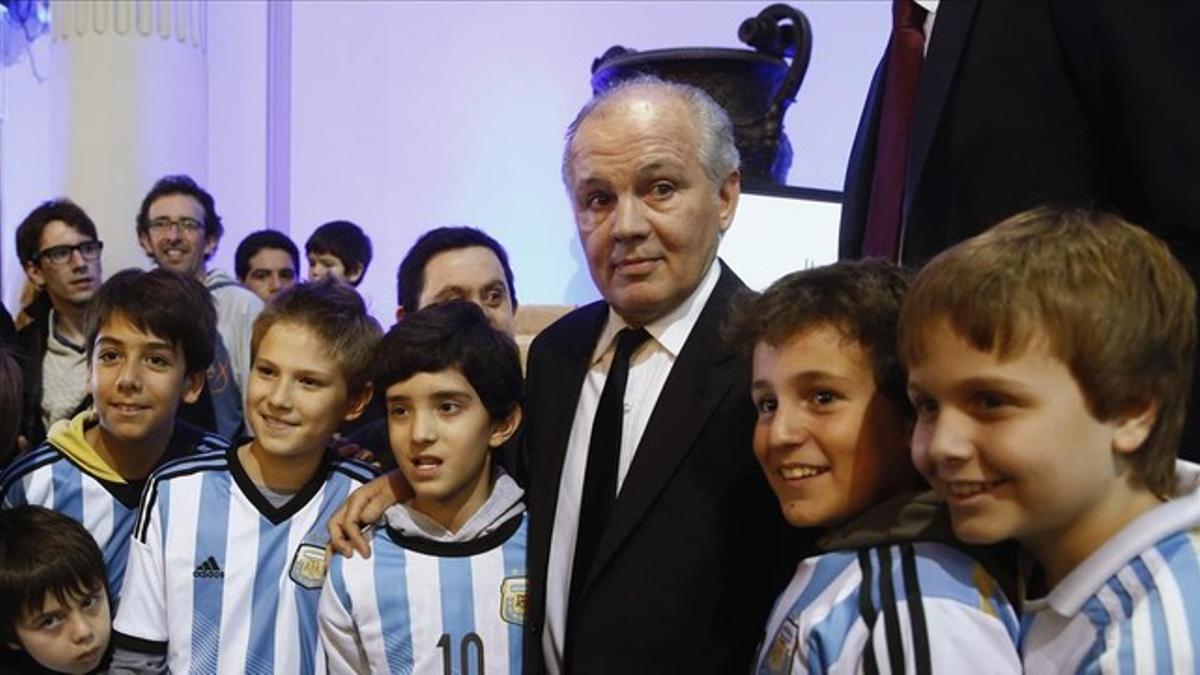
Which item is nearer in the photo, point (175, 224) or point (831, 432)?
point (831, 432)

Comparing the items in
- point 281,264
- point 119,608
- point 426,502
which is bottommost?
point 119,608

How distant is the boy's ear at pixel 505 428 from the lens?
1852 millimetres

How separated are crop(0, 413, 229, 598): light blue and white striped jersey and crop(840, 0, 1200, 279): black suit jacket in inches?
52.3

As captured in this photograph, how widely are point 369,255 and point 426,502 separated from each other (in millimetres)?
2755

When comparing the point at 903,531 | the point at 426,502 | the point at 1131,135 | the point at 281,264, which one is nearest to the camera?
the point at 903,531

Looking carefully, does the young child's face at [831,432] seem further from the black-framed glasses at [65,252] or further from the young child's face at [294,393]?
the black-framed glasses at [65,252]

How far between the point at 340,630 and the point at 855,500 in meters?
0.82

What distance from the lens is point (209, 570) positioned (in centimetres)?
188

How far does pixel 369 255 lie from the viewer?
443 centimetres

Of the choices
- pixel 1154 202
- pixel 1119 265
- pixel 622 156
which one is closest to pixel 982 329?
pixel 1119 265

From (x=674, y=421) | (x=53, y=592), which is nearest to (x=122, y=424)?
(x=53, y=592)

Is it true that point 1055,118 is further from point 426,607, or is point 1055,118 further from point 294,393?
point 294,393

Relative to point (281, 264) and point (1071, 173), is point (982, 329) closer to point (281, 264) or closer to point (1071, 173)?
point (1071, 173)

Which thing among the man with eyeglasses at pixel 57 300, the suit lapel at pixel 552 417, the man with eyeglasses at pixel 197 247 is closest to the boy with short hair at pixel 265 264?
the man with eyeglasses at pixel 197 247
